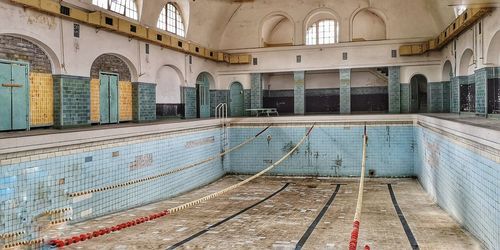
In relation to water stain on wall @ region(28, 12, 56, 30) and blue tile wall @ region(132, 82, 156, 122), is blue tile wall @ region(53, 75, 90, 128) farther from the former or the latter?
blue tile wall @ region(132, 82, 156, 122)

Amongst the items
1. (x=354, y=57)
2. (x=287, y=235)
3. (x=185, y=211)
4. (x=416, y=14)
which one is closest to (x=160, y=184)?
(x=185, y=211)

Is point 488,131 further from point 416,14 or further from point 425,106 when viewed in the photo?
point 425,106

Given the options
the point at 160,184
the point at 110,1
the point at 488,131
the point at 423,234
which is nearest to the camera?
the point at 488,131

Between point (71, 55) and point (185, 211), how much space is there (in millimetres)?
5267

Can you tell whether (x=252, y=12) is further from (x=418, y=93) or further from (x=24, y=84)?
(x=24, y=84)

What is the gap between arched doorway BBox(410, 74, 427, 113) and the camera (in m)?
18.9

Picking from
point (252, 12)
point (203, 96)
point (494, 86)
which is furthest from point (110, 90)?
point (494, 86)

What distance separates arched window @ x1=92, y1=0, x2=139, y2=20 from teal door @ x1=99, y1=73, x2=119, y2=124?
204cm

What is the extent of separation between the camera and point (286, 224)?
782 cm

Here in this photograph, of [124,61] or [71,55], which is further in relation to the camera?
[124,61]

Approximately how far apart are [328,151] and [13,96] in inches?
395

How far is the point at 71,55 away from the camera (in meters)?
10.8

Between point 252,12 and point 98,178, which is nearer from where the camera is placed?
point 98,178

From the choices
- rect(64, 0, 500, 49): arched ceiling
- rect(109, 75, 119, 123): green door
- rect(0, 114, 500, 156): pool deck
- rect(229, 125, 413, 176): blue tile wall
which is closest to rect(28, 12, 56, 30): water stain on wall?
rect(0, 114, 500, 156): pool deck
